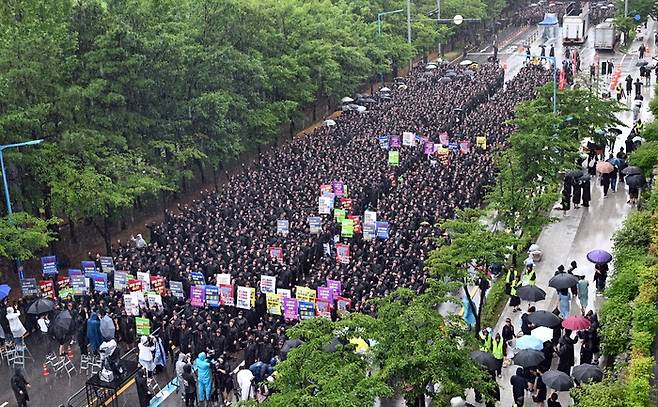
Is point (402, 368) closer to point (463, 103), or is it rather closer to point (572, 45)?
point (463, 103)

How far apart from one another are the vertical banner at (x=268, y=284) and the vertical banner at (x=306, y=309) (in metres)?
1.41

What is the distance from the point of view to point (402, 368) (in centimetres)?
1451

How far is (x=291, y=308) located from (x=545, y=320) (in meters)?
6.09

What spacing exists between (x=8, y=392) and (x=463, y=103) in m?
27.2

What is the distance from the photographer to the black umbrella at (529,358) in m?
16.8

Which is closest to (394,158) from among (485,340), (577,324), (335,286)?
(335,286)

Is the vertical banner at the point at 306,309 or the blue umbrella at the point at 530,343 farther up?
the blue umbrella at the point at 530,343

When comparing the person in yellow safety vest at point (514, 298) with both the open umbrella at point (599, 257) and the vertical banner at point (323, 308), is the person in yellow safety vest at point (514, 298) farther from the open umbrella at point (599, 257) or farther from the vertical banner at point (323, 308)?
the vertical banner at point (323, 308)

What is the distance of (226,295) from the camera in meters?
21.8

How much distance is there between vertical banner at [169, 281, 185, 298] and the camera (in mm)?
22594

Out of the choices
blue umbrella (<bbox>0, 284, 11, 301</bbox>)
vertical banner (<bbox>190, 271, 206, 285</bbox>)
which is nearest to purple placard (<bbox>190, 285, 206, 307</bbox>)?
vertical banner (<bbox>190, 271, 206, 285</bbox>)

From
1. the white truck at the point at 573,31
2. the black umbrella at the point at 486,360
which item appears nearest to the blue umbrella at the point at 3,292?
the black umbrella at the point at 486,360

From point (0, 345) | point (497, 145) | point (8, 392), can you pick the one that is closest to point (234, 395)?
point (8, 392)

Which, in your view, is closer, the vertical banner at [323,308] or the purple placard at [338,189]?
the vertical banner at [323,308]
